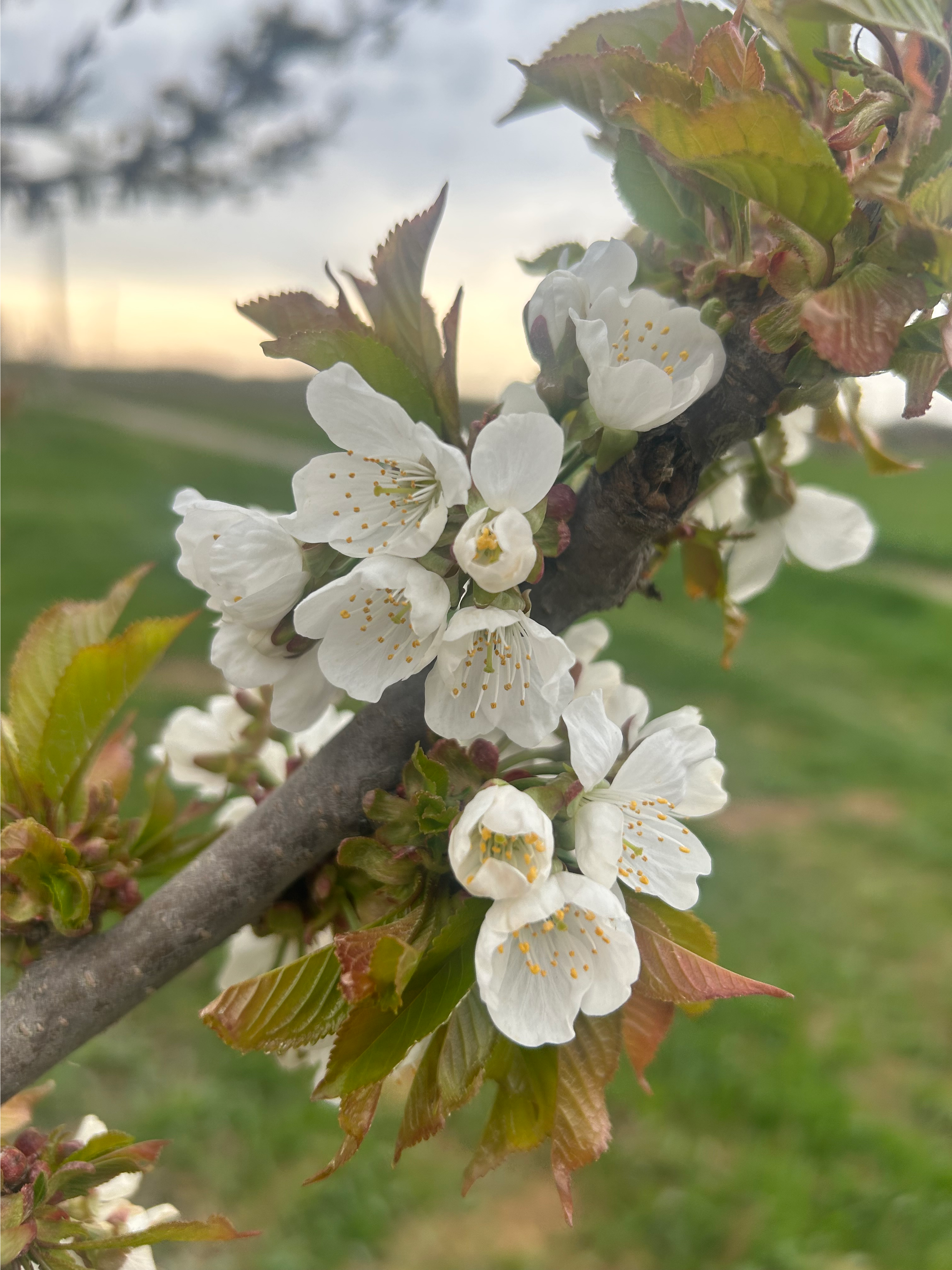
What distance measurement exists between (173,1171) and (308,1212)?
387 millimetres

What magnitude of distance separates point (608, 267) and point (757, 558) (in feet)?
0.99

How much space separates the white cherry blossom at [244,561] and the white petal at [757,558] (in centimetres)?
38

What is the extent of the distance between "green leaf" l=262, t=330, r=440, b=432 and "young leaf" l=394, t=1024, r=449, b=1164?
0.37m

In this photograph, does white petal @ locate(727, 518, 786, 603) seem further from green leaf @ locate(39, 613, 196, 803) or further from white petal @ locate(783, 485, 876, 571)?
green leaf @ locate(39, 613, 196, 803)

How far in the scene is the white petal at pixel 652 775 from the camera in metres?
0.56

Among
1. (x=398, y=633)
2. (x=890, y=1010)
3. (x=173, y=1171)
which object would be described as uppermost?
(x=398, y=633)

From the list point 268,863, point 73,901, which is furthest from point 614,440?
point 73,901

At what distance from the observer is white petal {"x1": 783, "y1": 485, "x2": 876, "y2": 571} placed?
0.76m

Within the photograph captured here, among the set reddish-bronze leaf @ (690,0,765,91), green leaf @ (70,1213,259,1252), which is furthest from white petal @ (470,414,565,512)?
green leaf @ (70,1213,259,1252)

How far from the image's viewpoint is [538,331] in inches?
22.3

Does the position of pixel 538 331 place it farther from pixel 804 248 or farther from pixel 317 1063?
pixel 317 1063

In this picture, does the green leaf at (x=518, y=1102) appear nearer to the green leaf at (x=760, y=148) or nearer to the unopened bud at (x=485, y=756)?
the unopened bud at (x=485, y=756)

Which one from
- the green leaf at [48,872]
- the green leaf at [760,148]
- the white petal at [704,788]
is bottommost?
the green leaf at [48,872]

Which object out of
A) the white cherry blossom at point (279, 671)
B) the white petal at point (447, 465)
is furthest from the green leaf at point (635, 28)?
the white cherry blossom at point (279, 671)
